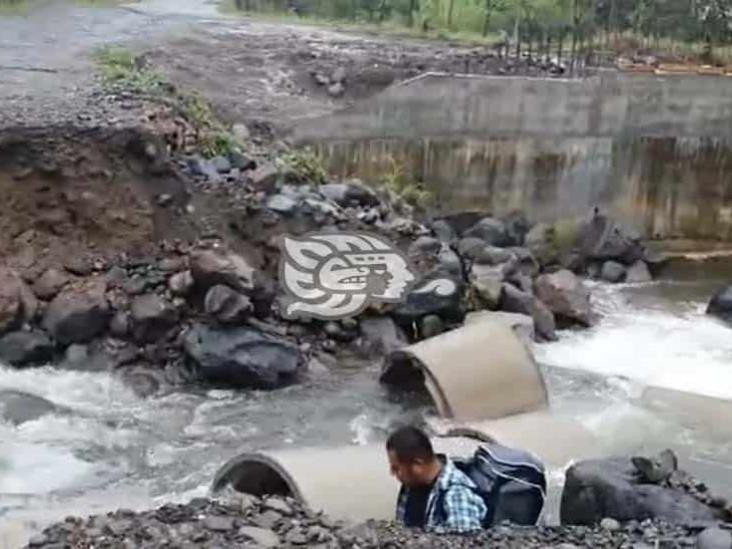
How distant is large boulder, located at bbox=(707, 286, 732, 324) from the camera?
1382 cm

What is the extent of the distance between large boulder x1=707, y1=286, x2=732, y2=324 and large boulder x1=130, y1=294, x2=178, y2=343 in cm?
666

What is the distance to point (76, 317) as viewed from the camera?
10508 mm

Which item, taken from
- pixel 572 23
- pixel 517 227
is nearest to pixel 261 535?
pixel 517 227

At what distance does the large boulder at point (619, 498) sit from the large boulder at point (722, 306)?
7173 millimetres

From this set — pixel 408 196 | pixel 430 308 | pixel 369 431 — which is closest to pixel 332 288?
pixel 430 308

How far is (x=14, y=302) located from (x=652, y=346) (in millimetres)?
6463

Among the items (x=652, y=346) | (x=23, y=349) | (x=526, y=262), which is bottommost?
(x=652, y=346)

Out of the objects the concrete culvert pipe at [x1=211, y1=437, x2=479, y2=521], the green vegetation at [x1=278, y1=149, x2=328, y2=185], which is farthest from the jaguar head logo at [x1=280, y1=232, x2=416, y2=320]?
the concrete culvert pipe at [x1=211, y1=437, x2=479, y2=521]

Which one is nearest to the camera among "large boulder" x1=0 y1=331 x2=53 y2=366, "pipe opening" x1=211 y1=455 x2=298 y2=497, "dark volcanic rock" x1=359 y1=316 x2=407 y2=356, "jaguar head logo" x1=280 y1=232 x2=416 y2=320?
"pipe opening" x1=211 y1=455 x2=298 y2=497

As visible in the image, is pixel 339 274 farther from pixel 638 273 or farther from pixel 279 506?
pixel 279 506

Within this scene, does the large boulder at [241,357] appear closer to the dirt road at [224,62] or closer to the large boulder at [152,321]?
the large boulder at [152,321]

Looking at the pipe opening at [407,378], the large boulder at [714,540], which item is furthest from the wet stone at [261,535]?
the pipe opening at [407,378]

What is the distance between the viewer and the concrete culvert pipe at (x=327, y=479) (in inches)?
269

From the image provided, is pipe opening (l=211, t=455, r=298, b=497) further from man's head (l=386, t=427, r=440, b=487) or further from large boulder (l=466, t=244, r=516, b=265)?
large boulder (l=466, t=244, r=516, b=265)
